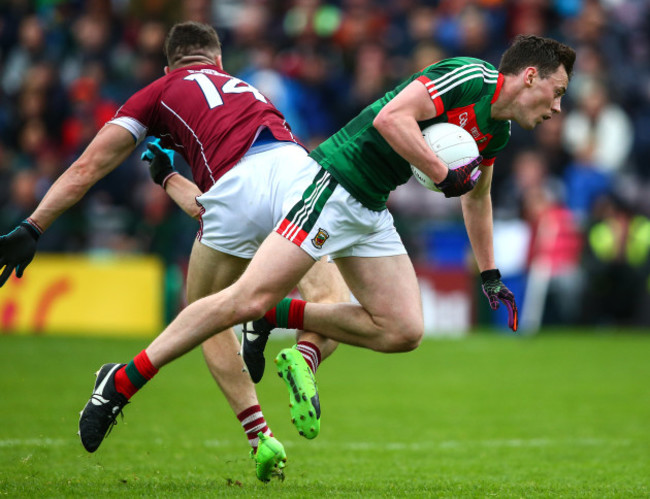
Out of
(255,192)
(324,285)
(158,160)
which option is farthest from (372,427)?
(255,192)

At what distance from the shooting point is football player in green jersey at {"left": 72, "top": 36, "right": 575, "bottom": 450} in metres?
5.36

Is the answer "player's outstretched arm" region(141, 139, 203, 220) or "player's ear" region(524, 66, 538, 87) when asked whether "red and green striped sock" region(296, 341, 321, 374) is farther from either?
"player's ear" region(524, 66, 538, 87)

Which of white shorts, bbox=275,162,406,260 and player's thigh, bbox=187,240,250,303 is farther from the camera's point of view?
player's thigh, bbox=187,240,250,303

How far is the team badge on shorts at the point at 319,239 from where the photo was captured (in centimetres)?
544

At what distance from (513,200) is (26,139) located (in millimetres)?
7925

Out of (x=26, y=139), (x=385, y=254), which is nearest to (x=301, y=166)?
(x=385, y=254)

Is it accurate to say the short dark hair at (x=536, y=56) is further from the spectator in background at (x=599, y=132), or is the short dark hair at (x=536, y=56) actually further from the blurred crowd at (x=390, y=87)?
the spectator in background at (x=599, y=132)

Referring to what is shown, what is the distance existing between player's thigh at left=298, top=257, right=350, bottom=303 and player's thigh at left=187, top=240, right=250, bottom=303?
454 millimetres

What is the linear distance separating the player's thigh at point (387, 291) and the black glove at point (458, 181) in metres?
0.61

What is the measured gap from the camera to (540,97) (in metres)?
5.66

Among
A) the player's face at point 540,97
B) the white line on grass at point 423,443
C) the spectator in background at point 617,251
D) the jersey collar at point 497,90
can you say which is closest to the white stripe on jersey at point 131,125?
the jersey collar at point 497,90

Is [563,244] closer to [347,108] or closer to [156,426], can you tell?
[347,108]

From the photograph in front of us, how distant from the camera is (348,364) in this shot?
12.7 m

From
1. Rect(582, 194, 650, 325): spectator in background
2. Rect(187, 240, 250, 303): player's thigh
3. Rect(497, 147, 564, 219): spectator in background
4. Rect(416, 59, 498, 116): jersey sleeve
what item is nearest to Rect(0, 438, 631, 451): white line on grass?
Rect(187, 240, 250, 303): player's thigh
